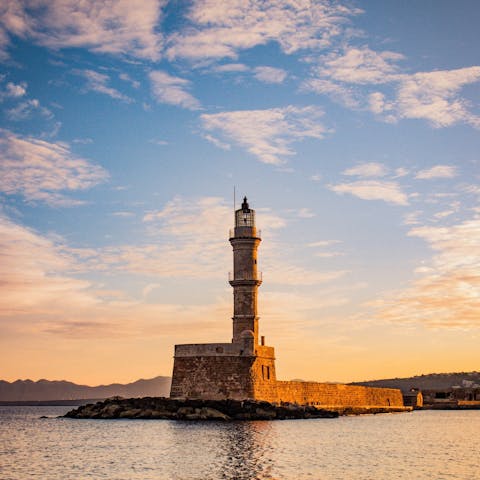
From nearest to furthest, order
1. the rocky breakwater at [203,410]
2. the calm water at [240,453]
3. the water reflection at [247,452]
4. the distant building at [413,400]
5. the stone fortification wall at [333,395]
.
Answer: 1. the water reflection at [247,452]
2. the calm water at [240,453]
3. the rocky breakwater at [203,410]
4. the stone fortification wall at [333,395]
5. the distant building at [413,400]

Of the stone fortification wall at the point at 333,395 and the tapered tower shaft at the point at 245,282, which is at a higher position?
the tapered tower shaft at the point at 245,282

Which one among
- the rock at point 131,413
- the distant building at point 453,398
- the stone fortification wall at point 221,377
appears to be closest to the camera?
the stone fortification wall at point 221,377

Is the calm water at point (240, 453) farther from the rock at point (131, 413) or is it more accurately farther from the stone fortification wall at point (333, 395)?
the stone fortification wall at point (333, 395)

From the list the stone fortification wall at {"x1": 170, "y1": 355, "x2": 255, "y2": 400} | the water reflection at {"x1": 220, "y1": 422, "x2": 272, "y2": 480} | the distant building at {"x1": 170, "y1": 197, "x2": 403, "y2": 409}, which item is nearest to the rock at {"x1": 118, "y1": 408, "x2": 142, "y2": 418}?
the distant building at {"x1": 170, "y1": 197, "x2": 403, "y2": 409}

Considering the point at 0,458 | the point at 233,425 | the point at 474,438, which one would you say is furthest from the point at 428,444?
the point at 0,458

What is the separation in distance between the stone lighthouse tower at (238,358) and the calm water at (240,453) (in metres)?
2.37

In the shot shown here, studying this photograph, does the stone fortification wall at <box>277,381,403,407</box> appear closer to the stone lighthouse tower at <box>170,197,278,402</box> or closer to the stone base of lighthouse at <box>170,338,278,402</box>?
the stone lighthouse tower at <box>170,197,278,402</box>

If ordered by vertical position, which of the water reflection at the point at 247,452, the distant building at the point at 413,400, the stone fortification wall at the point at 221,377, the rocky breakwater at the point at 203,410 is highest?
the distant building at the point at 413,400

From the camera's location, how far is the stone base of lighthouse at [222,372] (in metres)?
40.6

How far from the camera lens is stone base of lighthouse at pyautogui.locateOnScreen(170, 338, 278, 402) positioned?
40.6 meters

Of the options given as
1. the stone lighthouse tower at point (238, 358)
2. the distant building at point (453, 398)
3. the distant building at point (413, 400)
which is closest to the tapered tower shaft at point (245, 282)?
the stone lighthouse tower at point (238, 358)

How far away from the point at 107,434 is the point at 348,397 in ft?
75.1

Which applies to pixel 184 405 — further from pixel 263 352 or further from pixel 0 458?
pixel 0 458

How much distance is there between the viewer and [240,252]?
4272 cm
